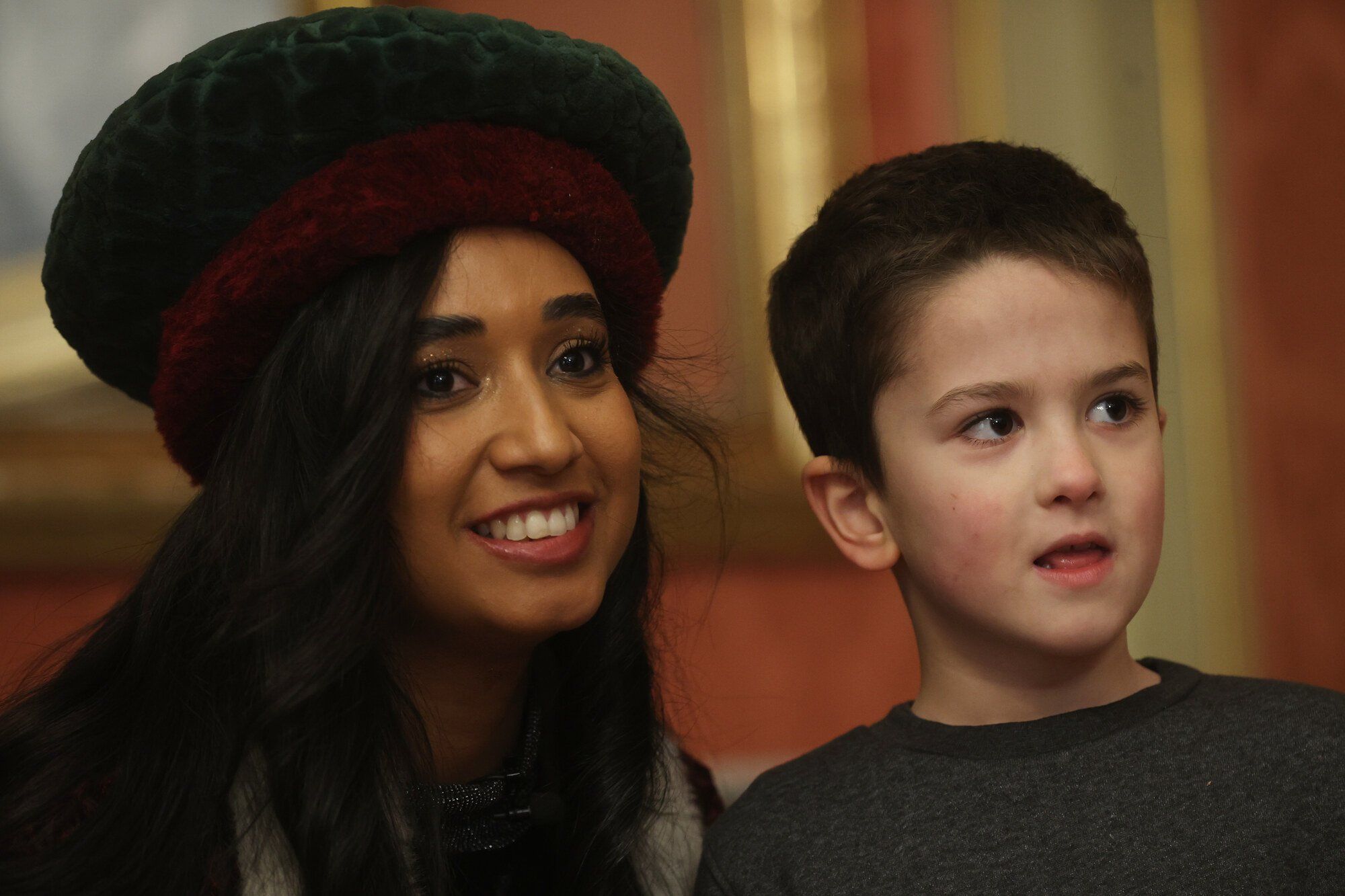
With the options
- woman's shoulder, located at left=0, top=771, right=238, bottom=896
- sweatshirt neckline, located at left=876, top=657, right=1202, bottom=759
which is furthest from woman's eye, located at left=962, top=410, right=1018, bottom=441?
woman's shoulder, located at left=0, top=771, right=238, bottom=896

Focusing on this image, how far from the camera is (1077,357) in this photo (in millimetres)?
1120

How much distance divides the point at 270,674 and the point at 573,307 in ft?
1.41

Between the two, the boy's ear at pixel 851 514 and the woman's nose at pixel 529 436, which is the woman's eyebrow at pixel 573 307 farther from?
the boy's ear at pixel 851 514

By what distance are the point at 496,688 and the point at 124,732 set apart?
1.15 feet

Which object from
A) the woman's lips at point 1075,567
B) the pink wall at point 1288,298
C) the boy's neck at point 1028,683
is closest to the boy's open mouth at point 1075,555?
the woman's lips at point 1075,567

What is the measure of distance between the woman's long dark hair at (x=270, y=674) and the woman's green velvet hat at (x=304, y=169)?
0.05 meters

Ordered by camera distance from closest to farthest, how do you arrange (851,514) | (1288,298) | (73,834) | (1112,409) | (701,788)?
(73,834) < (1112,409) < (851,514) < (701,788) < (1288,298)

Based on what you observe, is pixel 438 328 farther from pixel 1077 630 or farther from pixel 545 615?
pixel 1077 630

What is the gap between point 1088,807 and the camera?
1109 mm

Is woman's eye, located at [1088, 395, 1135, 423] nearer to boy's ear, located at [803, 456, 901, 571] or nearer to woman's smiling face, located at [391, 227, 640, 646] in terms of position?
boy's ear, located at [803, 456, 901, 571]

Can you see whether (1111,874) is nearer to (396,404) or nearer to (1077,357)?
(1077,357)

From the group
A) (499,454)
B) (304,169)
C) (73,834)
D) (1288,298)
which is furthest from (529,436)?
(1288,298)

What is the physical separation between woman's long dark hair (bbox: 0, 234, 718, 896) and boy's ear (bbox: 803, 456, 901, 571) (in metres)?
0.45

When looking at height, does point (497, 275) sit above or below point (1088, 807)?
above
